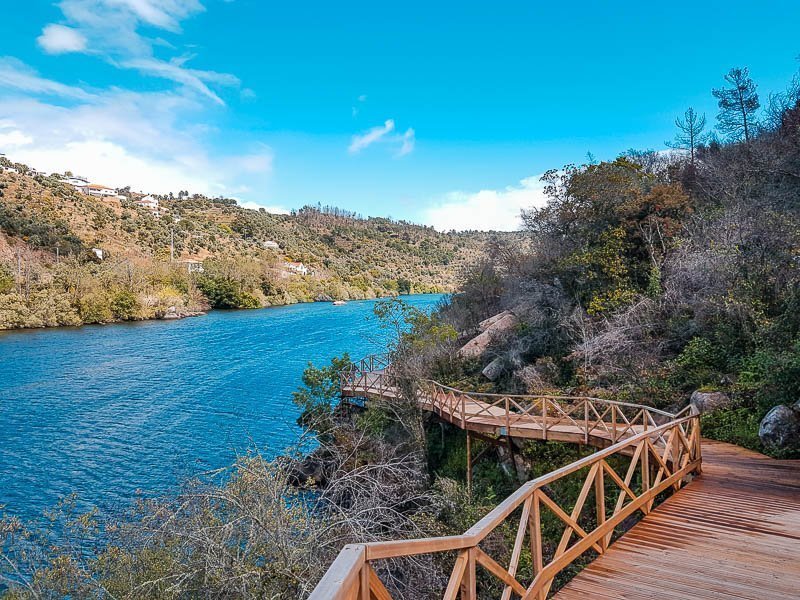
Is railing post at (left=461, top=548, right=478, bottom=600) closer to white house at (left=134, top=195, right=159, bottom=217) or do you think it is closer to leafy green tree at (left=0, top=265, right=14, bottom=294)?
leafy green tree at (left=0, top=265, right=14, bottom=294)

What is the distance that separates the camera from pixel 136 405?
938 inches

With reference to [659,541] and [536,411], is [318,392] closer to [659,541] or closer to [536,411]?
[536,411]

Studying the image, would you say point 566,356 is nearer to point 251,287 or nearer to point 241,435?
point 241,435

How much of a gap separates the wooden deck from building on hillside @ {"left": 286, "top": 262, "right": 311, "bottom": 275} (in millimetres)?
83825

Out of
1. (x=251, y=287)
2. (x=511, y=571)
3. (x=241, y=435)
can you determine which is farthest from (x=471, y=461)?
(x=251, y=287)

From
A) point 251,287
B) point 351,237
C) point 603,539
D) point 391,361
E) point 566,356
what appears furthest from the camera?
point 351,237

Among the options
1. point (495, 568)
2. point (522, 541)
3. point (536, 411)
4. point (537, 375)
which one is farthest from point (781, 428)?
Result: point (495, 568)

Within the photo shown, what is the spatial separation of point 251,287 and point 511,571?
73.5m

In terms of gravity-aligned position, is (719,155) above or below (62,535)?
above

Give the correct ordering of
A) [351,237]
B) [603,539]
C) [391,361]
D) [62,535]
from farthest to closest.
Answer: [351,237] → [391,361] → [62,535] → [603,539]

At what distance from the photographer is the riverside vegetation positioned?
746 centimetres

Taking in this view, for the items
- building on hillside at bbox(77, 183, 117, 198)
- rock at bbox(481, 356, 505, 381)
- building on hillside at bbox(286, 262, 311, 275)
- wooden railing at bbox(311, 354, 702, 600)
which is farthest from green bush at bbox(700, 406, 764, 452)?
building on hillside at bbox(77, 183, 117, 198)

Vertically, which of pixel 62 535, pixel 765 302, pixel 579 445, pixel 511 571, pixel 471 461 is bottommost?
pixel 62 535

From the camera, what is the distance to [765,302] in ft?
41.8
